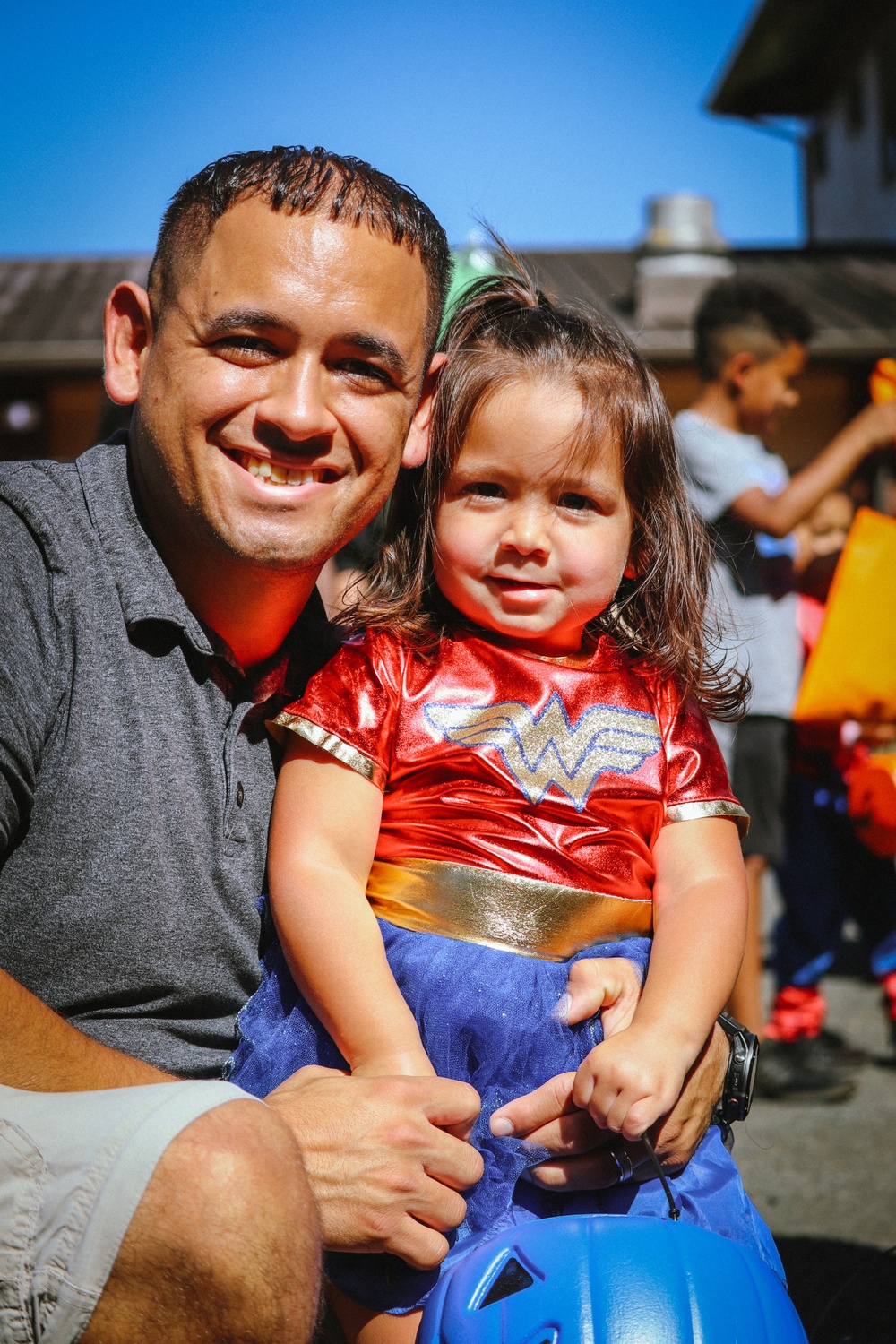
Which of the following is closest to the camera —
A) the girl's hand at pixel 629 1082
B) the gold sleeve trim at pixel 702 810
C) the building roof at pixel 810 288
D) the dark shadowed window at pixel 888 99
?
the girl's hand at pixel 629 1082

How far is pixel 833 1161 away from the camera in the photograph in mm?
3350

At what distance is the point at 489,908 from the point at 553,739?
285 millimetres

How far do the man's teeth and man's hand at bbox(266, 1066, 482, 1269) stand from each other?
86 cm

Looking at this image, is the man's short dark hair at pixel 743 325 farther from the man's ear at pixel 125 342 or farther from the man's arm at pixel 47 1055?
the man's arm at pixel 47 1055

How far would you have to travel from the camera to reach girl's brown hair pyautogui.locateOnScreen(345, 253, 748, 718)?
6.25ft

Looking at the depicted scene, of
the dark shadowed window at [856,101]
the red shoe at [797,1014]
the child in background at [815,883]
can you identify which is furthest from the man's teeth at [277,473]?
the dark shadowed window at [856,101]

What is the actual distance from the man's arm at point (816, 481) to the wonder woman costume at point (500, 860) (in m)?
2.07

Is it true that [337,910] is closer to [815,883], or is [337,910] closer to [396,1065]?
[396,1065]

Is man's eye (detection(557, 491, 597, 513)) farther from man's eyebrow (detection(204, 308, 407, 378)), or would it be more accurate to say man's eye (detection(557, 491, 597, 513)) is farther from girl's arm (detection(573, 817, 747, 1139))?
girl's arm (detection(573, 817, 747, 1139))

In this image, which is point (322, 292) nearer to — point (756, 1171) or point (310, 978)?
point (310, 978)

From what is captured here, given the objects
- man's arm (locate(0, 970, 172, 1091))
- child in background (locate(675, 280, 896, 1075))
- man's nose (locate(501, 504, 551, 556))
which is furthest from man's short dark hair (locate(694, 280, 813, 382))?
man's arm (locate(0, 970, 172, 1091))

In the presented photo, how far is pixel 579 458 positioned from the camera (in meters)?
1.85

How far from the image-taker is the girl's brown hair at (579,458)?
6.25 feet

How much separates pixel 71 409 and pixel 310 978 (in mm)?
9652
